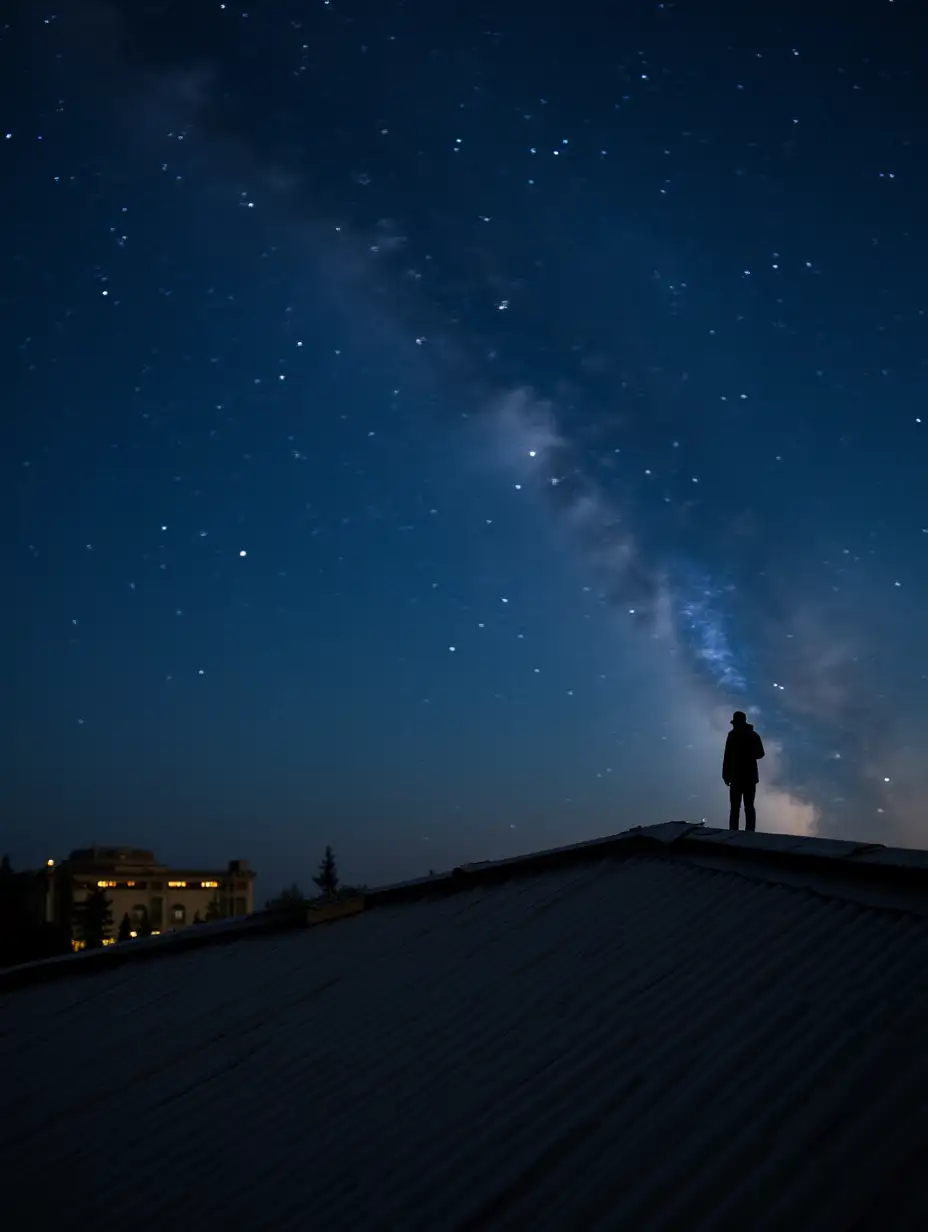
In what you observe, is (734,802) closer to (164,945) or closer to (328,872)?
(164,945)

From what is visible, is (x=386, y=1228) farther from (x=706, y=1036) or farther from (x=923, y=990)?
(x=923, y=990)

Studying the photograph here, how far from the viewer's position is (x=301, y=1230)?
10.8ft

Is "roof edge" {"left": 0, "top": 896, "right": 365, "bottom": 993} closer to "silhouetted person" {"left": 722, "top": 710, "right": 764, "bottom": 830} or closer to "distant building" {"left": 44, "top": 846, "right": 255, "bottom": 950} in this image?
"silhouetted person" {"left": 722, "top": 710, "right": 764, "bottom": 830}

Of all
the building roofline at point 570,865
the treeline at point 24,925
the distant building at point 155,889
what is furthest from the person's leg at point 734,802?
the distant building at point 155,889

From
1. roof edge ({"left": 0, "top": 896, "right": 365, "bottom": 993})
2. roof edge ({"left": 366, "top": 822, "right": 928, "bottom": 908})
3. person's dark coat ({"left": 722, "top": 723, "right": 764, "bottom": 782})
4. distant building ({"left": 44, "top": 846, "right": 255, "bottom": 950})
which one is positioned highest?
person's dark coat ({"left": 722, "top": 723, "right": 764, "bottom": 782})

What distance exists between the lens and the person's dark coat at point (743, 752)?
1183cm

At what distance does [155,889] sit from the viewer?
88.4 metres

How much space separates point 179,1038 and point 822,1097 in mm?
4286

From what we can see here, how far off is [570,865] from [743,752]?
428 centimetres

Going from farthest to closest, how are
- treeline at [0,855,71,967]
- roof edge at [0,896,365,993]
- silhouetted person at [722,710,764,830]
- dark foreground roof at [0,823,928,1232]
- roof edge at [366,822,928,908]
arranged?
treeline at [0,855,71,967] → silhouetted person at [722,710,764,830] → roof edge at [0,896,365,993] → roof edge at [366,822,928,908] → dark foreground roof at [0,823,928,1232]

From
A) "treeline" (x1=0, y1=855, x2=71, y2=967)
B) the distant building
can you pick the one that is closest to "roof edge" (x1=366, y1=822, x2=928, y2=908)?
"treeline" (x1=0, y1=855, x2=71, y2=967)

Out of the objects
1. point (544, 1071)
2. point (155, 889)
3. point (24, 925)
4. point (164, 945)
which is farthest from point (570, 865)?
point (155, 889)

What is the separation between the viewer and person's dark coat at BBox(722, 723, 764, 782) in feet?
38.8

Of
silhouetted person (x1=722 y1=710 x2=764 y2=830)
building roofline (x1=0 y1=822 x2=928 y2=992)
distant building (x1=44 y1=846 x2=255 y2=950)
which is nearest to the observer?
building roofline (x1=0 y1=822 x2=928 y2=992)
